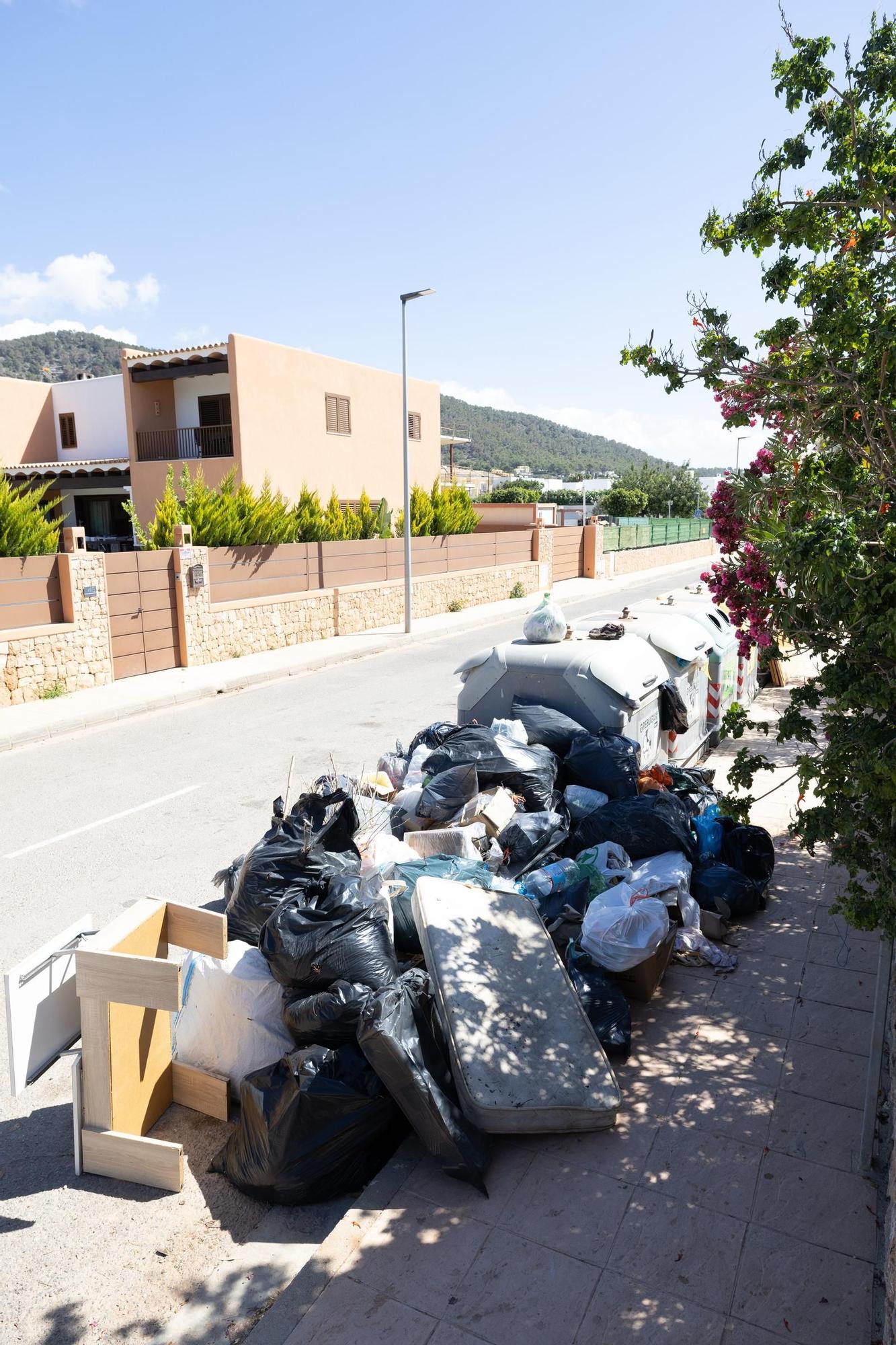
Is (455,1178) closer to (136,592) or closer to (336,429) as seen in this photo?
(136,592)

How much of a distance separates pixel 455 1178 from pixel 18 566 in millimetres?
11729

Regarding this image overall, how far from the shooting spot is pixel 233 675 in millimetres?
15086

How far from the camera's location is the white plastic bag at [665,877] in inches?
208

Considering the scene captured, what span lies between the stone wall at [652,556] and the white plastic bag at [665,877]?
3032cm

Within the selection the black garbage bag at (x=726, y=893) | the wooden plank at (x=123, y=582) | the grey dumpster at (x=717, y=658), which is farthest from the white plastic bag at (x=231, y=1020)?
the wooden plank at (x=123, y=582)

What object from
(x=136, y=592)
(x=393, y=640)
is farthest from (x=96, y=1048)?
(x=393, y=640)

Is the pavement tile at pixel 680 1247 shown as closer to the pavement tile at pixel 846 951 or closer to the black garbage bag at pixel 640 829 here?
the pavement tile at pixel 846 951

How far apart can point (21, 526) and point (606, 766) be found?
10.2m

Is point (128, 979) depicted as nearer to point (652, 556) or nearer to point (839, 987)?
point (839, 987)

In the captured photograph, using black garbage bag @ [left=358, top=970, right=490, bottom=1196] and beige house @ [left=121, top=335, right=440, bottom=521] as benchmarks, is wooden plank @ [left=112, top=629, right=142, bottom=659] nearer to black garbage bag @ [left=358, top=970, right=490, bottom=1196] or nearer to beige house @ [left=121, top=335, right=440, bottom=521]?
beige house @ [left=121, top=335, right=440, bottom=521]

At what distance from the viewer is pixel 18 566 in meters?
12.9

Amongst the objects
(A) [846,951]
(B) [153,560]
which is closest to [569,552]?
(B) [153,560]

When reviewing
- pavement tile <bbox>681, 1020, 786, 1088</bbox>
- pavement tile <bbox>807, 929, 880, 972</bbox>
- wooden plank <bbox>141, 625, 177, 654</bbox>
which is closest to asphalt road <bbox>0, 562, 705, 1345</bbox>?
pavement tile <bbox>681, 1020, 786, 1088</bbox>

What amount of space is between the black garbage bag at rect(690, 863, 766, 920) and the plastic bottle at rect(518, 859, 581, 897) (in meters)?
0.78
